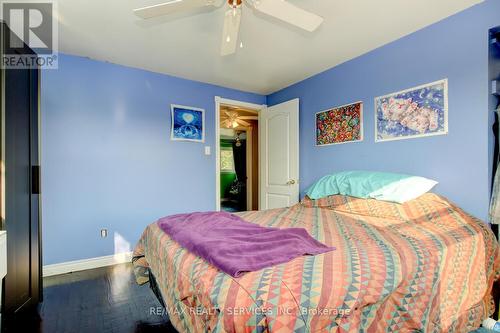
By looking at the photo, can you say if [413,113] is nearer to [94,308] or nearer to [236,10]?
[236,10]

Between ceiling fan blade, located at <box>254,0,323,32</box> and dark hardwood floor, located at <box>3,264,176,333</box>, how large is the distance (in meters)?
2.20

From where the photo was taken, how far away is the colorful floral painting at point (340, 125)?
2.74m

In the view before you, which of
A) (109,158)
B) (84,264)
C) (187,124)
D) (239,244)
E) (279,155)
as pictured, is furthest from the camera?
(279,155)

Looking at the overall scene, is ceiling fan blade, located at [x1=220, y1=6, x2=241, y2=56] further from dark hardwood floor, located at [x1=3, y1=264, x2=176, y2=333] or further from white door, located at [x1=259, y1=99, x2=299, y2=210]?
dark hardwood floor, located at [x1=3, y1=264, x2=176, y2=333]

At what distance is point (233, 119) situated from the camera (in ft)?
17.2

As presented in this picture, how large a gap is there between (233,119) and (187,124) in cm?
197

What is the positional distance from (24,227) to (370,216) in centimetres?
268

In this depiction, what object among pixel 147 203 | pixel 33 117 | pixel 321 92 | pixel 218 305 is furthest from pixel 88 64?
pixel 218 305

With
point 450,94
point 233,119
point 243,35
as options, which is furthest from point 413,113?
point 233,119

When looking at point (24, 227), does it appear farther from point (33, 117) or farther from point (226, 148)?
point (226, 148)

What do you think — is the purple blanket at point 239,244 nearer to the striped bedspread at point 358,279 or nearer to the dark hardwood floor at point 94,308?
the striped bedspread at point 358,279

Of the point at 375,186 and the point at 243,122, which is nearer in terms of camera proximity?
the point at 375,186

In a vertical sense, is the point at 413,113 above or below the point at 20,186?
above

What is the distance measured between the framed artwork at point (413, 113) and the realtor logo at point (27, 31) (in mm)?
2990
